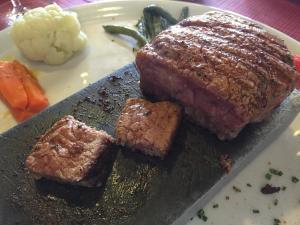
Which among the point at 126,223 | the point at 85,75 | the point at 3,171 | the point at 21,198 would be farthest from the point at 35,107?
the point at 126,223

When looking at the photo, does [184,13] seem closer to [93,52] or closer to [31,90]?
[93,52]

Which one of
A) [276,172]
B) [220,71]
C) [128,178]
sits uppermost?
[220,71]

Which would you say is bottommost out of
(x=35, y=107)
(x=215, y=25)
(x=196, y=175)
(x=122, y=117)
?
(x=35, y=107)

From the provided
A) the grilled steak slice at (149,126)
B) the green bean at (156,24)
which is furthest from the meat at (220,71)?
the green bean at (156,24)

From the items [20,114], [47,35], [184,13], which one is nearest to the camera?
[20,114]

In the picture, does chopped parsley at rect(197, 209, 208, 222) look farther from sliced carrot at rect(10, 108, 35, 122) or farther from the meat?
sliced carrot at rect(10, 108, 35, 122)

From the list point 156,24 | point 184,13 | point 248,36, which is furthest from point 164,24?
point 248,36

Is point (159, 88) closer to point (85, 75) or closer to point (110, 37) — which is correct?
point (85, 75)
